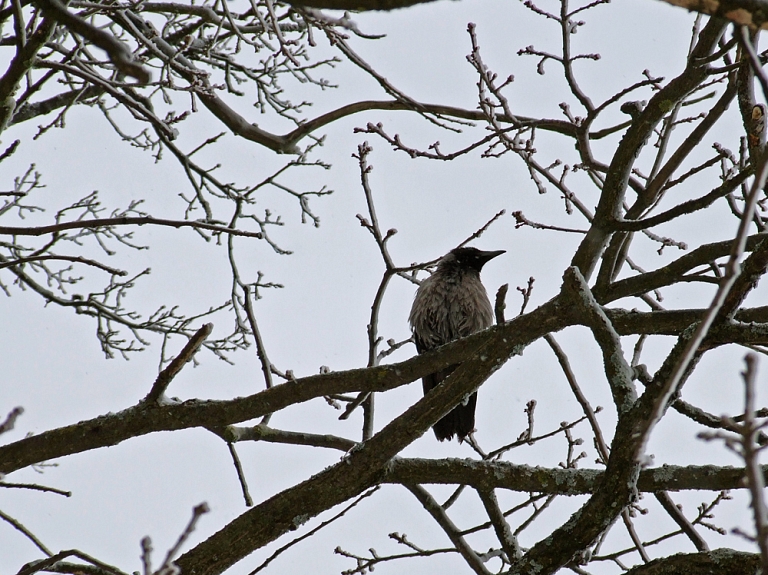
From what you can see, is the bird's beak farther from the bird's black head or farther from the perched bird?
the perched bird

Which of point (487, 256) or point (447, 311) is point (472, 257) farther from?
point (447, 311)

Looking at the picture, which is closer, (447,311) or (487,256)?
(447,311)

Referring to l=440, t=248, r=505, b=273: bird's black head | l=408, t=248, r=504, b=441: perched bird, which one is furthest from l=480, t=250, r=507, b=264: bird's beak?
l=408, t=248, r=504, b=441: perched bird

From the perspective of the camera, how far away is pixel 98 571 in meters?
2.77

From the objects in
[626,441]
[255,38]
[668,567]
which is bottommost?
[668,567]

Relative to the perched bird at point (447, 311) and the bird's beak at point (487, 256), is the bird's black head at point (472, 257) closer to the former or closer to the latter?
the bird's beak at point (487, 256)

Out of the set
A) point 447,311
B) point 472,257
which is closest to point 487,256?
point 472,257

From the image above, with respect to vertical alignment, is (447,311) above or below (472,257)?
below

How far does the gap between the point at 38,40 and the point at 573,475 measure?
2.55 metres

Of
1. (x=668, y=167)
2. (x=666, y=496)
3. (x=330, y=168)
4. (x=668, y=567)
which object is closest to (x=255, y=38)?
(x=330, y=168)

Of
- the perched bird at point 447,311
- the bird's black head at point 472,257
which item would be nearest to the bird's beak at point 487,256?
the bird's black head at point 472,257

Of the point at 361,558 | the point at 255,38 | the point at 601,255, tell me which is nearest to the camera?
the point at 601,255

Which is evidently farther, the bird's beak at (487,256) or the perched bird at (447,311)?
the bird's beak at (487,256)

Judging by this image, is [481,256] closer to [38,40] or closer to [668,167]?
[668,167]
